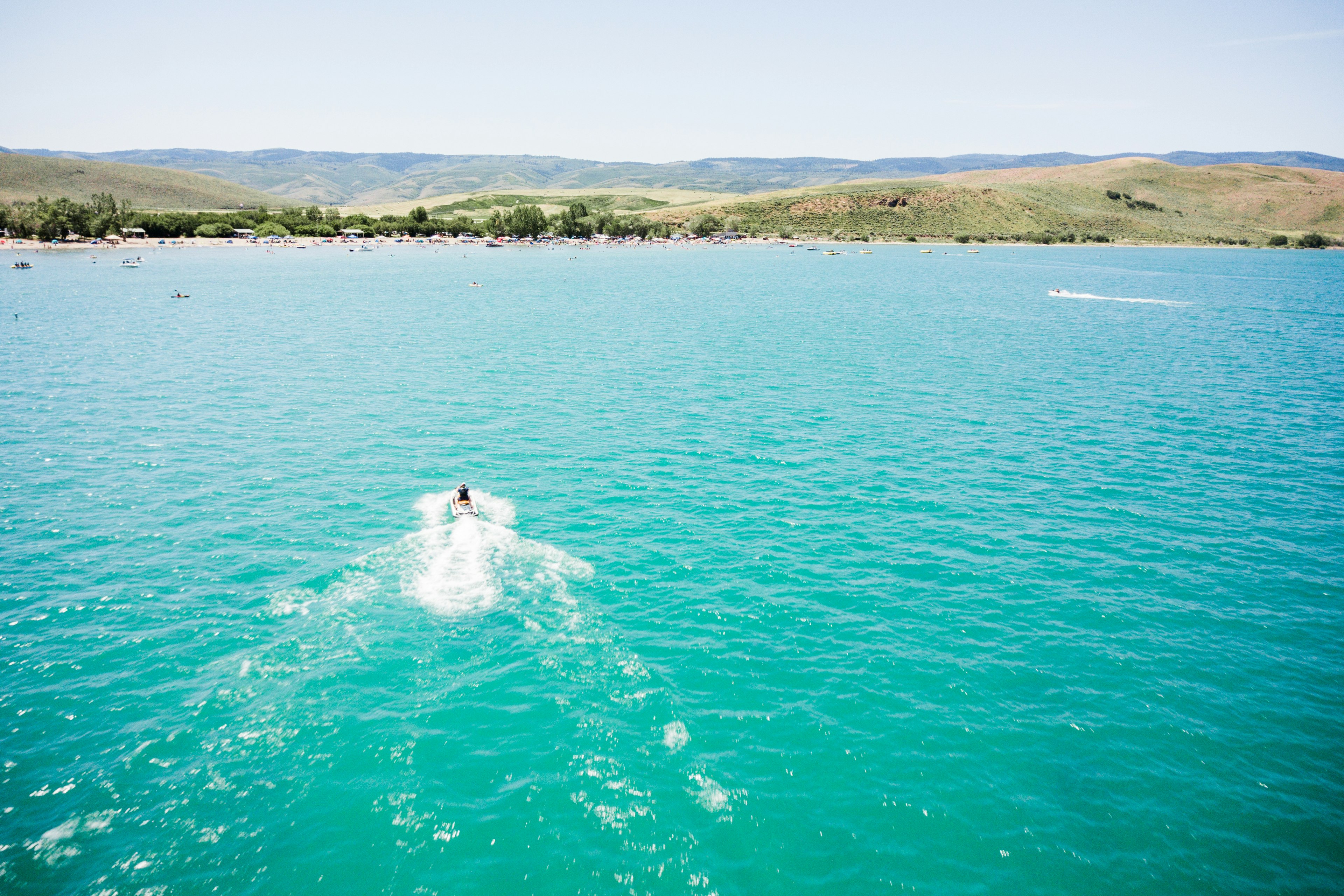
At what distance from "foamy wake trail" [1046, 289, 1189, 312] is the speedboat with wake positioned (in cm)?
13889

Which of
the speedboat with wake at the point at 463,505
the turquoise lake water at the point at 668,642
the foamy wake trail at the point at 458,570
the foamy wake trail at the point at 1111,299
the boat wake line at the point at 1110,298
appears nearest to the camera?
the turquoise lake water at the point at 668,642

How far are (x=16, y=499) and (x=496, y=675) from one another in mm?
33949

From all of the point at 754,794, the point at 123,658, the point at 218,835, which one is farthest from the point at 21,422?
the point at 754,794

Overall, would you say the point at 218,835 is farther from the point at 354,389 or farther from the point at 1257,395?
the point at 1257,395

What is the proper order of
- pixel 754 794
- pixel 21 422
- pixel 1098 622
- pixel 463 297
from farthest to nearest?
1. pixel 463 297
2. pixel 21 422
3. pixel 1098 622
4. pixel 754 794

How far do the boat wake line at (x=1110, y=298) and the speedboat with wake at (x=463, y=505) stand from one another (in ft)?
456

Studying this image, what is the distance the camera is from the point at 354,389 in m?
64.5

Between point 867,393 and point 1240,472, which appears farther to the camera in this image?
point 867,393

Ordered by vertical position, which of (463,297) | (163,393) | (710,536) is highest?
(463,297)

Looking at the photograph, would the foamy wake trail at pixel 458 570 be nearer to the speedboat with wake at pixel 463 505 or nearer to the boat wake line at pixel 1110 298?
the speedboat with wake at pixel 463 505

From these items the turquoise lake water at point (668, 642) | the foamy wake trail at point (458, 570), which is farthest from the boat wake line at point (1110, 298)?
the foamy wake trail at point (458, 570)

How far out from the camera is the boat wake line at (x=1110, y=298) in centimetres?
13175

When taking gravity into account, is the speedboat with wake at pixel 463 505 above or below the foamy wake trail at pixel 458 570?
above

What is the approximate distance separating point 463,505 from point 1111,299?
480 feet
